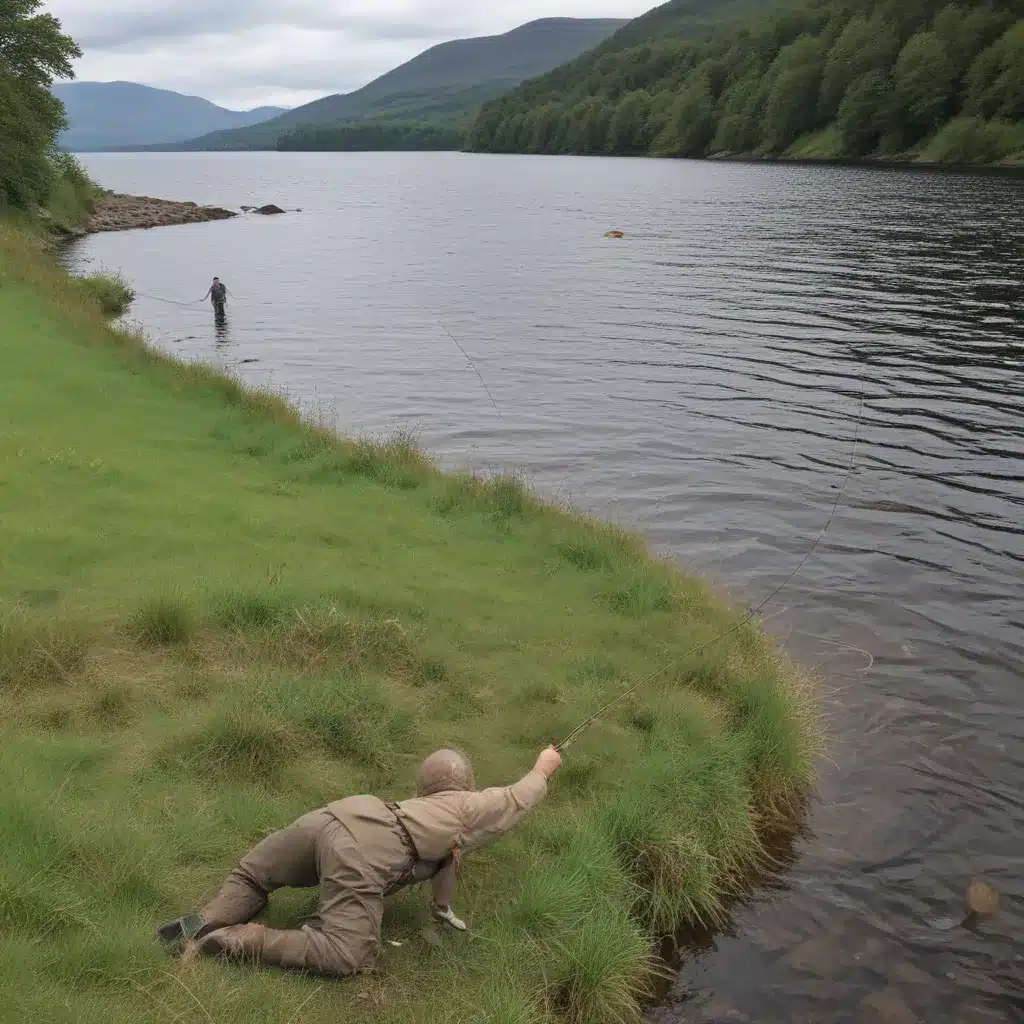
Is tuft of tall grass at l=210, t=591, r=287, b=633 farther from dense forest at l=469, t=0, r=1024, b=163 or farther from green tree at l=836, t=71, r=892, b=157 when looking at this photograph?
green tree at l=836, t=71, r=892, b=157

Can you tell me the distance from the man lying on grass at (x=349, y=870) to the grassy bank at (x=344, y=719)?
0.21 meters

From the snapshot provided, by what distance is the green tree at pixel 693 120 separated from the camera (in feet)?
491

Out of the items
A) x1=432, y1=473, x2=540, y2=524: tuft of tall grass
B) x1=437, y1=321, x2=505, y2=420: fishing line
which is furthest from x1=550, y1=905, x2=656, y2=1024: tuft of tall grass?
x1=437, y1=321, x2=505, y2=420: fishing line

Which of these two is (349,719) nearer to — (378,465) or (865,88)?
(378,465)

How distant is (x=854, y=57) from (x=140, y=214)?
8847cm

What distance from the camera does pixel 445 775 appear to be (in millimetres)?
6992

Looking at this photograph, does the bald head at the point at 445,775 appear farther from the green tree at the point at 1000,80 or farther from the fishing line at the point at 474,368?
the green tree at the point at 1000,80

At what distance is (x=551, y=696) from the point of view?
9625 mm

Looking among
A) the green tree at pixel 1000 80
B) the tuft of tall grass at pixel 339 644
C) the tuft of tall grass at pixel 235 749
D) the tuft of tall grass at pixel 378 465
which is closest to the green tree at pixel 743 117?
the green tree at pixel 1000 80

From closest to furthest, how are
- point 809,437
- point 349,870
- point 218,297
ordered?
point 349,870 → point 809,437 → point 218,297

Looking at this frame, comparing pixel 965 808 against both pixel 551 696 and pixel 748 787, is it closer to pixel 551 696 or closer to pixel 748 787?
pixel 748 787

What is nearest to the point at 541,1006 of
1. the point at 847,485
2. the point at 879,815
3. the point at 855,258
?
the point at 879,815

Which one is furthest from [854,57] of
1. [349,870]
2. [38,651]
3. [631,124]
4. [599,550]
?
[349,870]

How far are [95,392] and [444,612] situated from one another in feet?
39.3
